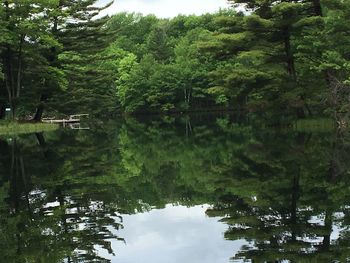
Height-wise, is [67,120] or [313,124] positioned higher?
[67,120]

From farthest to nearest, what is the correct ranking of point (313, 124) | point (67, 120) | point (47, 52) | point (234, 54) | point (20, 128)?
point (67, 120) → point (47, 52) → point (20, 128) → point (234, 54) → point (313, 124)

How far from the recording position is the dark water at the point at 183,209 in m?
5.73

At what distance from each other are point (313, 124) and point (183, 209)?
16.9m

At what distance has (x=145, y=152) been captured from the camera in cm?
1731

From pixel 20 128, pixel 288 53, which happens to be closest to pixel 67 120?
pixel 20 128

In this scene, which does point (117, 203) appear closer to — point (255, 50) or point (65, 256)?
point (65, 256)

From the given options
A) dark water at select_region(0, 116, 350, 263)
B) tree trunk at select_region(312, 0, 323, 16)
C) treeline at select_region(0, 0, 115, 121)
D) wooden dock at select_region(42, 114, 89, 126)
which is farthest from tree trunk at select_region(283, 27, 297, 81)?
wooden dock at select_region(42, 114, 89, 126)

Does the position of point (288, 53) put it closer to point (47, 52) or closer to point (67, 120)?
point (47, 52)

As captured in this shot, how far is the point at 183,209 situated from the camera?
8.14m

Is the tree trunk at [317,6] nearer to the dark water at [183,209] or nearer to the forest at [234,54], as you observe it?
the forest at [234,54]

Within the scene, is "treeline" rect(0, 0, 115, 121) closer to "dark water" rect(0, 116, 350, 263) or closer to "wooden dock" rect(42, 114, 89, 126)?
"wooden dock" rect(42, 114, 89, 126)

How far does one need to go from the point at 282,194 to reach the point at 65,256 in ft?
13.4

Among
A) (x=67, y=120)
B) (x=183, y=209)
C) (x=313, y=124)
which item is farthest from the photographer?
(x=67, y=120)

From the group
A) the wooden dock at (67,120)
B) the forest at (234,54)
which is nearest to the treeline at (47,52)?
the forest at (234,54)
